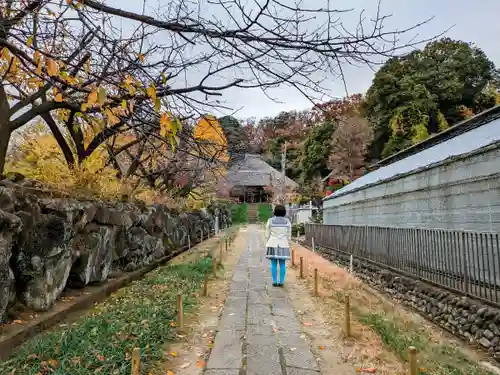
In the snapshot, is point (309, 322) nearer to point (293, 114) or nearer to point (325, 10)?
point (325, 10)

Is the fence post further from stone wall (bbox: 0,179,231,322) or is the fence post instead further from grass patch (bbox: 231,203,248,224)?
grass patch (bbox: 231,203,248,224)

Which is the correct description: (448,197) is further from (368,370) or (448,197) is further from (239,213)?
(239,213)

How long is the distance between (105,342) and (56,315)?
162cm

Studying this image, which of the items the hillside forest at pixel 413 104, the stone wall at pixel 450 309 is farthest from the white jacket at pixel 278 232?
the hillside forest at pixel 413 104

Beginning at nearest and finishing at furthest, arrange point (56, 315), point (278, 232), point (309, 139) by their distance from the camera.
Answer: point (56, 315)
point (278, 232)
point (309, 139)

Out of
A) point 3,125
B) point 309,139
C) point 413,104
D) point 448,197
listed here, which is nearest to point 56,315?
point 3,125

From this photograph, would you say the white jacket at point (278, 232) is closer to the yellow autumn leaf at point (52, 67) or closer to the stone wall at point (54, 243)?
the stone wall at point (54, 243)

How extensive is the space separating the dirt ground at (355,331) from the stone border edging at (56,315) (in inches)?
132

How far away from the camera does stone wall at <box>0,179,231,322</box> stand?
195 inches

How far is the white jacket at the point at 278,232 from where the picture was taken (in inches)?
342

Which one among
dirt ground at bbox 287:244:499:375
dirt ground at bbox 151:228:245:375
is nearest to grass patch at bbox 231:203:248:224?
dirt ground at bbox 287:244:499:375

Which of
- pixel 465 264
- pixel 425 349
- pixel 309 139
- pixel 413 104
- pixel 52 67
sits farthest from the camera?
pixel 309 139

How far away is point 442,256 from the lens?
8.02 m

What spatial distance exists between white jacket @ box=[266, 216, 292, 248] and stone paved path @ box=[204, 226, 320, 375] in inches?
39.5
